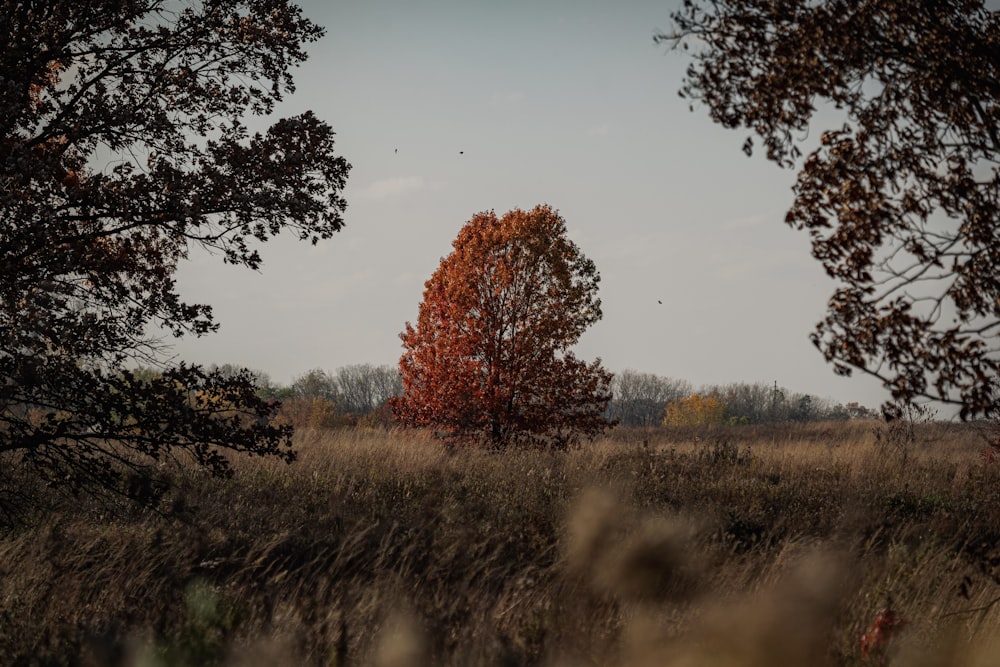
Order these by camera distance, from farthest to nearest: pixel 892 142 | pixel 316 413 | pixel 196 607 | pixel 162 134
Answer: pixel 316 413 → pixel 162 134 → pixel 196 607 → pixel 892 142

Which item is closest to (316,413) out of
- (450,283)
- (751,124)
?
(450,283)

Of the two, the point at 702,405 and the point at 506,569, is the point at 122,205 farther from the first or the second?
the point at 702,405

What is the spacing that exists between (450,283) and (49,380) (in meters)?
10.3

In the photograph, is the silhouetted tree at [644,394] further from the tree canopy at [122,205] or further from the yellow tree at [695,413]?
the tree canopy at [122,205]

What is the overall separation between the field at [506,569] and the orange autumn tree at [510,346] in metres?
3.12

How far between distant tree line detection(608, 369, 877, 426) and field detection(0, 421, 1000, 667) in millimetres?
76213

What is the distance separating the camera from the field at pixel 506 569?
199 inches

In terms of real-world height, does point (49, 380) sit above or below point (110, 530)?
above

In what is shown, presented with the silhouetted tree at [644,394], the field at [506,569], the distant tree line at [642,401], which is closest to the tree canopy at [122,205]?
the field at [506,569]

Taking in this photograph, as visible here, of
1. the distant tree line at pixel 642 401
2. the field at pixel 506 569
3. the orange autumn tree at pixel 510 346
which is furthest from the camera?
the distant tree line at pixel 642 401

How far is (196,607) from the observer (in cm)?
614

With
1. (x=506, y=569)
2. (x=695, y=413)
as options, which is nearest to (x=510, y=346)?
(x=506, y=569)

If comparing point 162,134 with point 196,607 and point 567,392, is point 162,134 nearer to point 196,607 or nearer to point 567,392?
point 196,607

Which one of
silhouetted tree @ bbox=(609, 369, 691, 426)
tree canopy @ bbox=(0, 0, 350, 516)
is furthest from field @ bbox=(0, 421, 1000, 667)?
silhouetted tree @ bbox=(609, 369, 691, 426)
